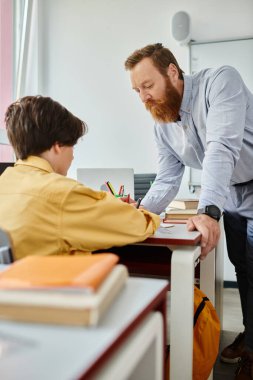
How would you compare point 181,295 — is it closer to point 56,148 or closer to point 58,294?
point 56,148

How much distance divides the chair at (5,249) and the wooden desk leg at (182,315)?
466 mm

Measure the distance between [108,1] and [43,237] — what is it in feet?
10.0

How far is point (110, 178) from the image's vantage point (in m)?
2.15

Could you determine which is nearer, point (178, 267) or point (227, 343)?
point (178, 267)

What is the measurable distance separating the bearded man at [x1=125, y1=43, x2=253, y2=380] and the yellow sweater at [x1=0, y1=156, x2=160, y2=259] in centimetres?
38

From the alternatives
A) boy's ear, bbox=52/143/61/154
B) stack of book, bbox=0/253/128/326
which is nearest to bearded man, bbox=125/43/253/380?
boy's ear, bbox=52/143/61/154

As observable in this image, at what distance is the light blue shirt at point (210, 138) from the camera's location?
4.32ft

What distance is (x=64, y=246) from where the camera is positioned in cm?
90

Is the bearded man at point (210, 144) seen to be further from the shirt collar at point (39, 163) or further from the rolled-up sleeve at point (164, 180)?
the shirt collar at point (39, 163)

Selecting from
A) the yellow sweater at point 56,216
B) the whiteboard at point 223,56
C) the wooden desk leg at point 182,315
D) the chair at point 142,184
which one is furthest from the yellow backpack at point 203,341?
the whiteboard at point 223,56

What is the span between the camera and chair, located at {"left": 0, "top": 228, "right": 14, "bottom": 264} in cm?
81

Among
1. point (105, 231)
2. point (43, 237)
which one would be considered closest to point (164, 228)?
point (105, 231)

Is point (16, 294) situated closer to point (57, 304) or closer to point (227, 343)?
point (57, 304)

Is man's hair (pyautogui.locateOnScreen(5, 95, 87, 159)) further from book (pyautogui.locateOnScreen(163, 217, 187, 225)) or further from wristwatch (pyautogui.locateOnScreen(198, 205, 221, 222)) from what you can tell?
book (pyautogui.locateOnScreen(163, 217, 187, 225))
